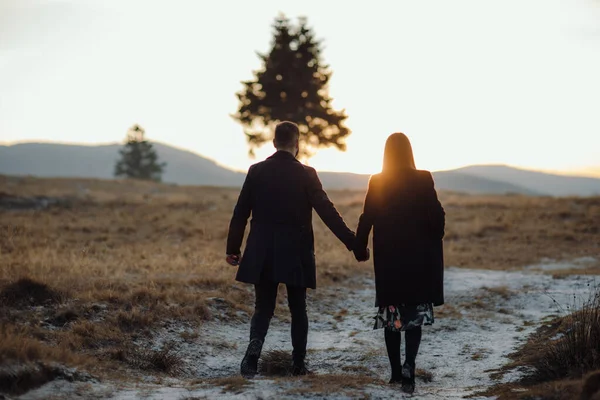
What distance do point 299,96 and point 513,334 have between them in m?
29.3

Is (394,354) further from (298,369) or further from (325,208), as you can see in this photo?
(325,208)

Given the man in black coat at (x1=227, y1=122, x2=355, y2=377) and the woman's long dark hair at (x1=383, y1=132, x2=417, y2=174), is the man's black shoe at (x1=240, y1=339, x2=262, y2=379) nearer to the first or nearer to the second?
the man in black coat at (x1=227, y1=122, x2=355, y2=377)

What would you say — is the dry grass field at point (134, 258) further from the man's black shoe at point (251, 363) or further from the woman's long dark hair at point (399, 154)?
the woman's long dark hair at point (399, 154)

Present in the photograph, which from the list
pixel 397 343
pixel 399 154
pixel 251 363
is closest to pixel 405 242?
pixel 399 154

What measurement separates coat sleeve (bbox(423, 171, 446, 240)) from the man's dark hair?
1.29 meters

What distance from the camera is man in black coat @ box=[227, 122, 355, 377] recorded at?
5688mm

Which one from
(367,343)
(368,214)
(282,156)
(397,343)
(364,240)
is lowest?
(367,343)

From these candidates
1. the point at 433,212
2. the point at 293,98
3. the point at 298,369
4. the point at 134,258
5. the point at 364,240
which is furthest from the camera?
the point at 293,98

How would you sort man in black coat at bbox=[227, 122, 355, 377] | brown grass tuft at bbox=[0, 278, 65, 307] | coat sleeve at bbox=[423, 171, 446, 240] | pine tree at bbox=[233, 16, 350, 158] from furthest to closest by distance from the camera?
1. pine tree at bbox=[233, 16, 350, 158]
2. brown grass tuft at bbox=[0, 278, 65, 307]
3. man in black coat at bbox=[227, 122, 355, 377]
4. coat sleeve at bbox=[423, 171, 446, 240]

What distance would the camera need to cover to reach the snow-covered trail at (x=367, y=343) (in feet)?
16.2

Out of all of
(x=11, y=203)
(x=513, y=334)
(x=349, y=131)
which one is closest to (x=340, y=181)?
(x=349, y=131)

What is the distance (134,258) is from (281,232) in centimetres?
864

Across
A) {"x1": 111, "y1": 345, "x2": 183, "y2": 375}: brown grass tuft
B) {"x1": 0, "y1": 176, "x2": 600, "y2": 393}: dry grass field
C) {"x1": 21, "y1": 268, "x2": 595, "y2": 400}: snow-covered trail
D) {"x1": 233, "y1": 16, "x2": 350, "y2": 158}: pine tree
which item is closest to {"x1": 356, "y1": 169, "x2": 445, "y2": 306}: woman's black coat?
{"x1": 21, "y1": 268, "x2": 595, "y2": 400}: snow-covered trail

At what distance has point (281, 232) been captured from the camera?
5.71 m
